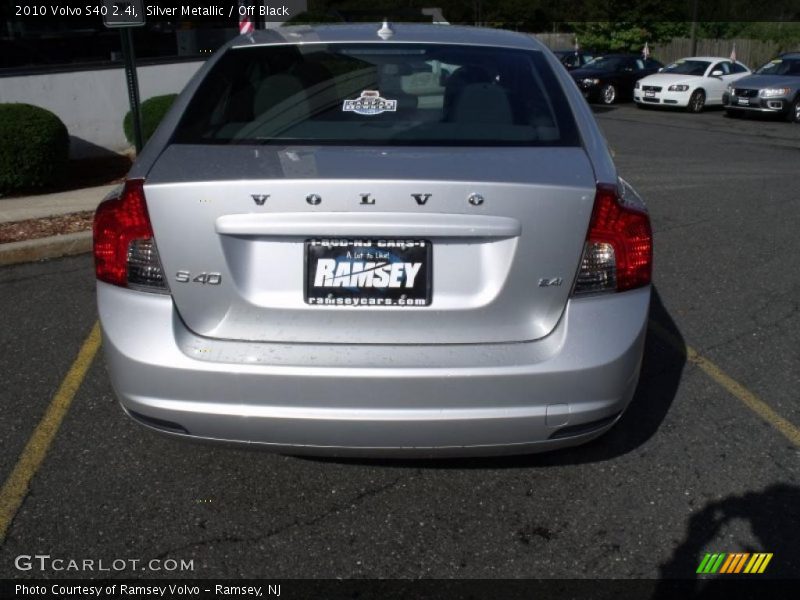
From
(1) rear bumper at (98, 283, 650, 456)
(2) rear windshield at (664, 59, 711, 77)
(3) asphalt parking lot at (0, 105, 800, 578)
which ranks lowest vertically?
(2) rear windshield at (664, 59, 711, 77)

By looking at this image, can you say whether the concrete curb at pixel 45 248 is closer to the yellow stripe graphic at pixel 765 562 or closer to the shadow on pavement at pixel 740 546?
the shadow on pavement at pixel 740 546

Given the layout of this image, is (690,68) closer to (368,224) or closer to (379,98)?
(379,98)

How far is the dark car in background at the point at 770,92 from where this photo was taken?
19492 mm

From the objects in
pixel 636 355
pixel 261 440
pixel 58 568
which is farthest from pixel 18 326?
pixel 636 355

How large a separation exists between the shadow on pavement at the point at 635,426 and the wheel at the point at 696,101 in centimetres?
1916

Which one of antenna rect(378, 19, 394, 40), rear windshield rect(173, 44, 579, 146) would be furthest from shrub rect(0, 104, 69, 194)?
antenna rect(378, 19, 394, 40)

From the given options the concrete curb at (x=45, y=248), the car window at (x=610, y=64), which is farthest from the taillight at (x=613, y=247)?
the car window at (x=610, y=64)

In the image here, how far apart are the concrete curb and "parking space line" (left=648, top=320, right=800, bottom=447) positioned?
14.3 feet

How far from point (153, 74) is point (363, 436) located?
449 inches

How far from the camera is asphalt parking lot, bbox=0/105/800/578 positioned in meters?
2.90

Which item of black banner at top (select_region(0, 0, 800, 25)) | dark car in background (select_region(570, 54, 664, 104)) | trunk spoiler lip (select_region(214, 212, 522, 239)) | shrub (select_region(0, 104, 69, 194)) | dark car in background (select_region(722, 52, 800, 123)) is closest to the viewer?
trunk spoiler lip (select_region(214, 212, 522, 239))

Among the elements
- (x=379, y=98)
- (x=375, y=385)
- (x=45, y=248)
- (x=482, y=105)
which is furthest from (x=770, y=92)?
(x=375, y=385)

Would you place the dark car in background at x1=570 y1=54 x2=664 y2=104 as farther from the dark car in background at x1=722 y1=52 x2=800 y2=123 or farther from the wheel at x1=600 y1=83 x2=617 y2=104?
the dark car in background at x1=722 y1=52 x2=800 y2=123
